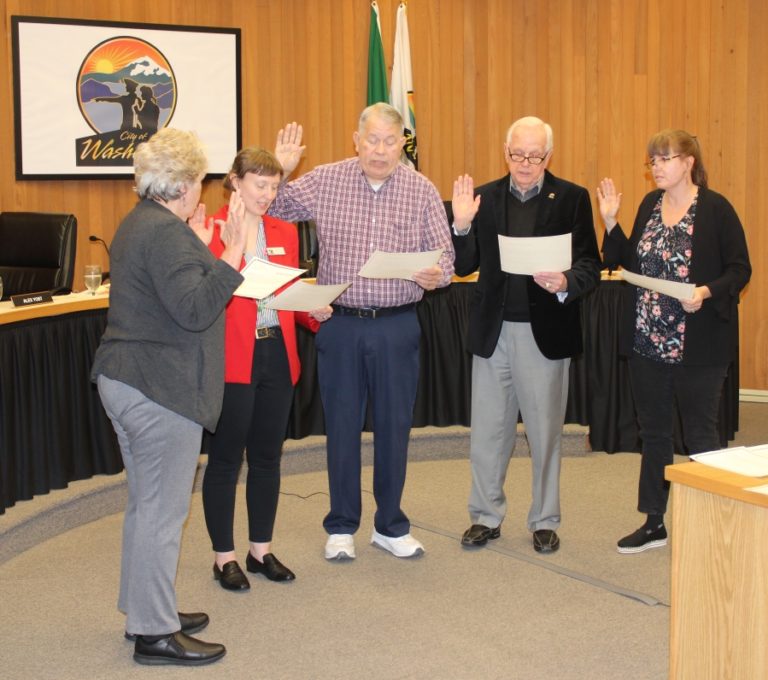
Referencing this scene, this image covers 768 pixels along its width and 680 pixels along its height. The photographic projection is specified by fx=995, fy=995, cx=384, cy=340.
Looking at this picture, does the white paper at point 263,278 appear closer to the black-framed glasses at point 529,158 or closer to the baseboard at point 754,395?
the black-framed glasses at point 529,158

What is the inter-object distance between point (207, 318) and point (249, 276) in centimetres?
42

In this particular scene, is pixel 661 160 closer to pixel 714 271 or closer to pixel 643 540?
pixel 714 271

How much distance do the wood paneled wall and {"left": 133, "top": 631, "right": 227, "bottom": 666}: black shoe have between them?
4.09 metres

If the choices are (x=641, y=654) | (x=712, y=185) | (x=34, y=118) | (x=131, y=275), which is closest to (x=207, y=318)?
(x=131, y=275)

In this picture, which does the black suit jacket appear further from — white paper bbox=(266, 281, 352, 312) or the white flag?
the white flag

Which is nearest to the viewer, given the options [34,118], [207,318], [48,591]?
[207,318]

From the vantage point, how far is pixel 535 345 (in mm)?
3963

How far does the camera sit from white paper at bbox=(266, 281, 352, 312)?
3.35 m

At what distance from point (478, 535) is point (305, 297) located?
4.46ft

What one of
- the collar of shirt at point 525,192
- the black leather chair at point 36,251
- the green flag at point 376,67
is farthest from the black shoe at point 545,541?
the green flag at point 376,67

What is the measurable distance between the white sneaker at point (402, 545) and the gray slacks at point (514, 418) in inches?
12.4

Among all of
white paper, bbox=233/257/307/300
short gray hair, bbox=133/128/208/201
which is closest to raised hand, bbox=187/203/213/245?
white paper, bbox=233/257/307/300

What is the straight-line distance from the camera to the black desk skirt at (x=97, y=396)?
13.9 feet

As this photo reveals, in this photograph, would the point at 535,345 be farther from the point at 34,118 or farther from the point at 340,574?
the point at 34,118
